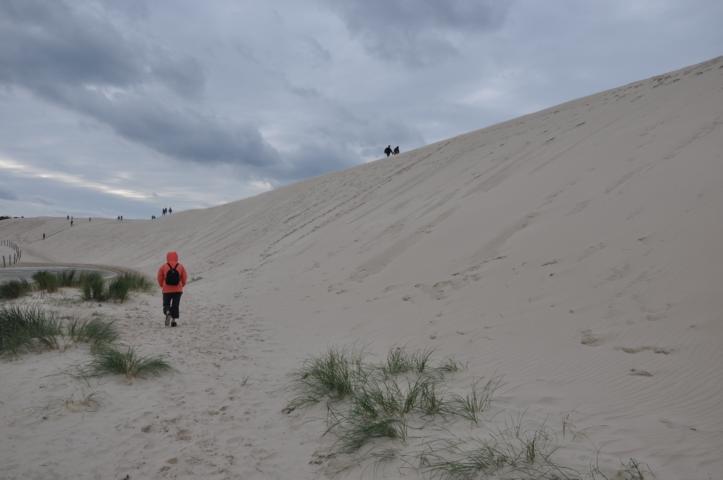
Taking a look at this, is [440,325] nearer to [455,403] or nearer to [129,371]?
[455,403]

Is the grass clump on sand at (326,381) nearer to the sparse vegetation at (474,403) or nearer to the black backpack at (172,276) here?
the sparse vegetation at (474,403)

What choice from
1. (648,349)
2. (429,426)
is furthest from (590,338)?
(429,426)

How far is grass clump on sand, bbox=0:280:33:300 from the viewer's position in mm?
8977

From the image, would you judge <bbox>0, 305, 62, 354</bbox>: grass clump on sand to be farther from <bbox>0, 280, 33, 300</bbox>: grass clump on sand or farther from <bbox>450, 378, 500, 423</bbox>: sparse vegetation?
<bbox>450, 378, 500, 423</bbox>: sparse vegetation

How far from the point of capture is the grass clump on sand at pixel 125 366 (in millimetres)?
4391

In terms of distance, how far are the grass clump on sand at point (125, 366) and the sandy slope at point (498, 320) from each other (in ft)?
0.51

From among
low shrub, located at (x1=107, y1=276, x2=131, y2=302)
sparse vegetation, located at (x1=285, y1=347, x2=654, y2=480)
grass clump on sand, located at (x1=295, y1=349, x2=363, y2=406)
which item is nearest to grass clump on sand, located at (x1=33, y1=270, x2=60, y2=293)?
low shrub, located at (x1=107, y1=276, x2=131, y2=302)

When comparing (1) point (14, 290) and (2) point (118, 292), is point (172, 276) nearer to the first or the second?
(2) point (118, 292)

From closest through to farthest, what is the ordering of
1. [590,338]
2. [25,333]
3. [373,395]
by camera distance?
[373,395], [590,338], [25,333]

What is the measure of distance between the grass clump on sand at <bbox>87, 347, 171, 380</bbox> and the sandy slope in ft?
0.51

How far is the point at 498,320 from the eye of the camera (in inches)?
205

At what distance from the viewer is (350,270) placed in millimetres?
9695

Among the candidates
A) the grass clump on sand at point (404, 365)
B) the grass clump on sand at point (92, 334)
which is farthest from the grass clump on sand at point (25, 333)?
the grass clump on sand at point (404, 365)

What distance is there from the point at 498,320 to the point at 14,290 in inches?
382
